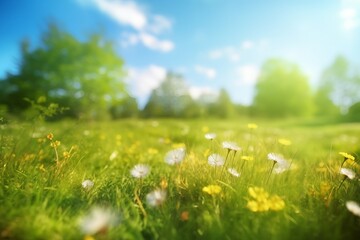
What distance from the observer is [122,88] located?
22.5m

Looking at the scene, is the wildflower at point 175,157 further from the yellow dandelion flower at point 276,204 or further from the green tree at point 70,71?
the green tree at point 70,71

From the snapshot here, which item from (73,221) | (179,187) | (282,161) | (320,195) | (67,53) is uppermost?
(67,53)

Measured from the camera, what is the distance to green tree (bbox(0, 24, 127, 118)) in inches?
770

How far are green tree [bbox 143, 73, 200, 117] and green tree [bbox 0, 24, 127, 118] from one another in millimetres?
19581

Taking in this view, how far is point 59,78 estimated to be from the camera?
19391mm

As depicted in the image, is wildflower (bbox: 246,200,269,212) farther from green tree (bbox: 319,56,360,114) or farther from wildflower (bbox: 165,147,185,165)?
green tree (bbox: 319,56,360,114)

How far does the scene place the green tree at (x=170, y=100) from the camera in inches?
1599

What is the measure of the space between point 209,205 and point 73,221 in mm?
814

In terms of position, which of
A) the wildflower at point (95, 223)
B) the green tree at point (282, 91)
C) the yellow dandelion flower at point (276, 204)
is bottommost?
the wildflower at point (95, 223)

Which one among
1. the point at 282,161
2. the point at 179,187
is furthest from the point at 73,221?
the point at 282,161

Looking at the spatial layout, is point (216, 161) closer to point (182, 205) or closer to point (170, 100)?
point (182, 205)

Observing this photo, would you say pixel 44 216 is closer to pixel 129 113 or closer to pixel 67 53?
pixel 67 53

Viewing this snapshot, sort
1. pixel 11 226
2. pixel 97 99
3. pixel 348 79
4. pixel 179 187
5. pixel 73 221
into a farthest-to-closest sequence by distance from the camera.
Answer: pixel 348 79 → pixel 97 99 → pixel 179 187 → pixel 73 221 → pixel 11 226

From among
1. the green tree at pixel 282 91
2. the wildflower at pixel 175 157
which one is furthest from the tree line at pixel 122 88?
the wildflower at pixel 175 157
